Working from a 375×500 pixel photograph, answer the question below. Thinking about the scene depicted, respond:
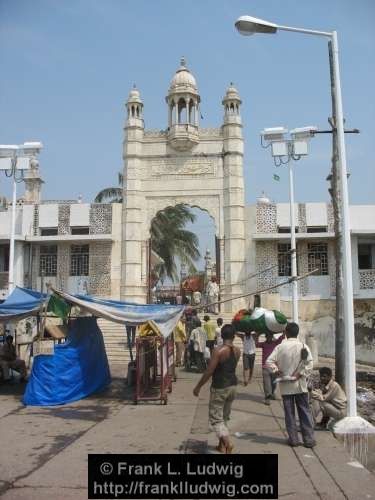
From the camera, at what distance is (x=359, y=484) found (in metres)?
4.56

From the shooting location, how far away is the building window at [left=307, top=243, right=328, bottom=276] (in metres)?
20.0

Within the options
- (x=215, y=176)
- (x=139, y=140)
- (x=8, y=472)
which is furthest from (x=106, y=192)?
(x=8, y=472)

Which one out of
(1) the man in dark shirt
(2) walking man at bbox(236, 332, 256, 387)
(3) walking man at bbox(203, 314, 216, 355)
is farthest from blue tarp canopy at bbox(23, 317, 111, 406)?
(3) walking man at bbox(203, 314, 216, 355)

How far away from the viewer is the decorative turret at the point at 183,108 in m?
20.4

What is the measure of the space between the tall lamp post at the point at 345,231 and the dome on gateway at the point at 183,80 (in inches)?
550

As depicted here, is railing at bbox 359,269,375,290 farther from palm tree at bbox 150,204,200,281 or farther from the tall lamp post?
the tall lamp post

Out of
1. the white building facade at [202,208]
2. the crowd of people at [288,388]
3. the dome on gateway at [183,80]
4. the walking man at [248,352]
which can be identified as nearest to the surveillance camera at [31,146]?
the white building facade at [202,208]

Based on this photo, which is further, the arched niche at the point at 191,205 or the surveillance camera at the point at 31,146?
the arched niche at the point at 191,205

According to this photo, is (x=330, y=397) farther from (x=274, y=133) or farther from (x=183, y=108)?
(x=183, y=108)

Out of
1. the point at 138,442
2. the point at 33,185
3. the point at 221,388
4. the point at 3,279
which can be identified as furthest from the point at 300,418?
the point at 33,185

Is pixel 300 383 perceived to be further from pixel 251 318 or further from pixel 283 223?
pixel 283 223

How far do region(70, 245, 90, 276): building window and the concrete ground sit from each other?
36.5 ft

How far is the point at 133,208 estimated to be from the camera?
2042 centimetres

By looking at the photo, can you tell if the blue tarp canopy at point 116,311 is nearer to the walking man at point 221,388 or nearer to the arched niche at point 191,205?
the walking man at point 221,388
